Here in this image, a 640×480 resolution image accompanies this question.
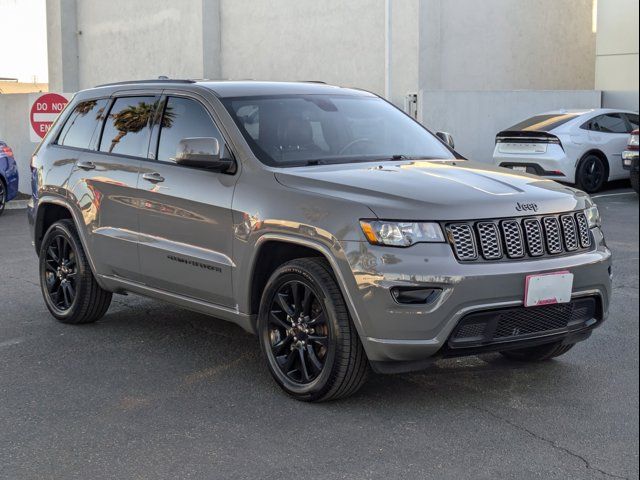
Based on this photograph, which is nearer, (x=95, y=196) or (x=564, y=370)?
(x=564, y=370)

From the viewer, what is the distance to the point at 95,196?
693 centimetres

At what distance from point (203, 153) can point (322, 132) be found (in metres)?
0.82

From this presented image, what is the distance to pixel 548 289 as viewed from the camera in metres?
5.04

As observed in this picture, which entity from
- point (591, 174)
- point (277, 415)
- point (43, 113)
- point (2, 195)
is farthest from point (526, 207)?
point (591, 174)

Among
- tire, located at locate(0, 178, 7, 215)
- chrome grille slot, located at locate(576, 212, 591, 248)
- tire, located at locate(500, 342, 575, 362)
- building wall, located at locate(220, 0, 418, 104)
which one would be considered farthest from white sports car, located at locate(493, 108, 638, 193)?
chrome grille slot, located at locate(576, 212, 591, 248)

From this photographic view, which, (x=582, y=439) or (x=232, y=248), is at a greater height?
(x=232, y=248)

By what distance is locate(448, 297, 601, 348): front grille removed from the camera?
4953 millimetres

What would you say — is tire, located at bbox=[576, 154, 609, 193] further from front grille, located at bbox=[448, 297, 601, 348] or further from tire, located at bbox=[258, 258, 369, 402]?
tire, located at bbox=[258, 258, 369, 402]

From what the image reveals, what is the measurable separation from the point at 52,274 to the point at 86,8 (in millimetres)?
27656

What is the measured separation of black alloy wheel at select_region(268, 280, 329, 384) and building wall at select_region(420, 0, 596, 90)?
1748 cm

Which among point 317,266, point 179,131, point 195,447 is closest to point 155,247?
point 179,131

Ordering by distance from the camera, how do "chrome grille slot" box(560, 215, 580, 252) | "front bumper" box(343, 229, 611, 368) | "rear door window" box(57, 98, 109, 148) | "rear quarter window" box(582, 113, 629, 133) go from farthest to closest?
1. "rear quarter window" box(582, 113, 629, 133)
2. "rear door window" box(57, 98, 109, 148)
3. "chrome grille slot" box(560, 215, 580, 252)
4. "front bumper" box(343, 229, 611, 368)

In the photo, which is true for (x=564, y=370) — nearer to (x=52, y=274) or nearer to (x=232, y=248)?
(x=232, y=248)

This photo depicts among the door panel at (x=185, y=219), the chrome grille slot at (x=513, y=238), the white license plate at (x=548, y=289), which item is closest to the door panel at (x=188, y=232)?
the door panel at (x=185, y=219)
